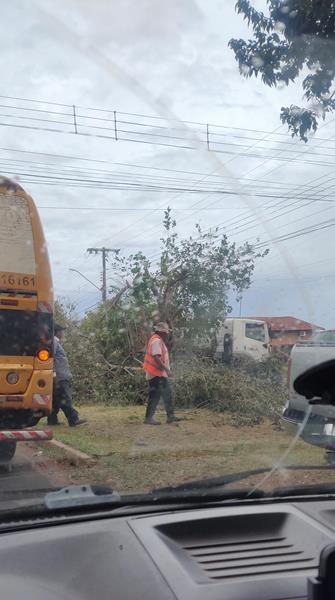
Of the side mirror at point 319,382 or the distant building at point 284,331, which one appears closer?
the side mirror at point 319,382

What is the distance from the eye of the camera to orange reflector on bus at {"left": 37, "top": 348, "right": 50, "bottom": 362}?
786 cm

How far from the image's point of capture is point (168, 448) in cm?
855

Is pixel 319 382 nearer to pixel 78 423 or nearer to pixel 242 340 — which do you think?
pixel 78 423

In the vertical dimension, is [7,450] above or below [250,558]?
below

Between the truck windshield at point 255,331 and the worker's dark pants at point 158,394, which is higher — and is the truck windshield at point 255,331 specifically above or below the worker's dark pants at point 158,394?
above

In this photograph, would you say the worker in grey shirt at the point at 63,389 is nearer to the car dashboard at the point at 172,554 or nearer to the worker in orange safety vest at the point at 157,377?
the worker in orange safety vest at the point at 157,377

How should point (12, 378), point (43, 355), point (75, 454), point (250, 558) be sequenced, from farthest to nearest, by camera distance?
point (75, 454) → point (43, 355) → point (12, 378) → point (250, 558)

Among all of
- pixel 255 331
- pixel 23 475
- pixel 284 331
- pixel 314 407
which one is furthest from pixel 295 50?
pixel 255 331

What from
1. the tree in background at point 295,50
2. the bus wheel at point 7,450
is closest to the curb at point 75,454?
the bus wheel at point 7,450

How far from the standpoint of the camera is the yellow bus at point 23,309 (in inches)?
299

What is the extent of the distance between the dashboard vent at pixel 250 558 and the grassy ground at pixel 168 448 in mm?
1000

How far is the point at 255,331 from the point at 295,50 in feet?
34.3

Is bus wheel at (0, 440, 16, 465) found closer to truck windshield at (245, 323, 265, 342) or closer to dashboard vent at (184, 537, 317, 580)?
dashboard vent at (184, 537, 317, 580)

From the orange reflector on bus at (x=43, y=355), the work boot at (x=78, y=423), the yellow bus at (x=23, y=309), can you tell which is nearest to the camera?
the yellow bus at (x=23, y=309)
